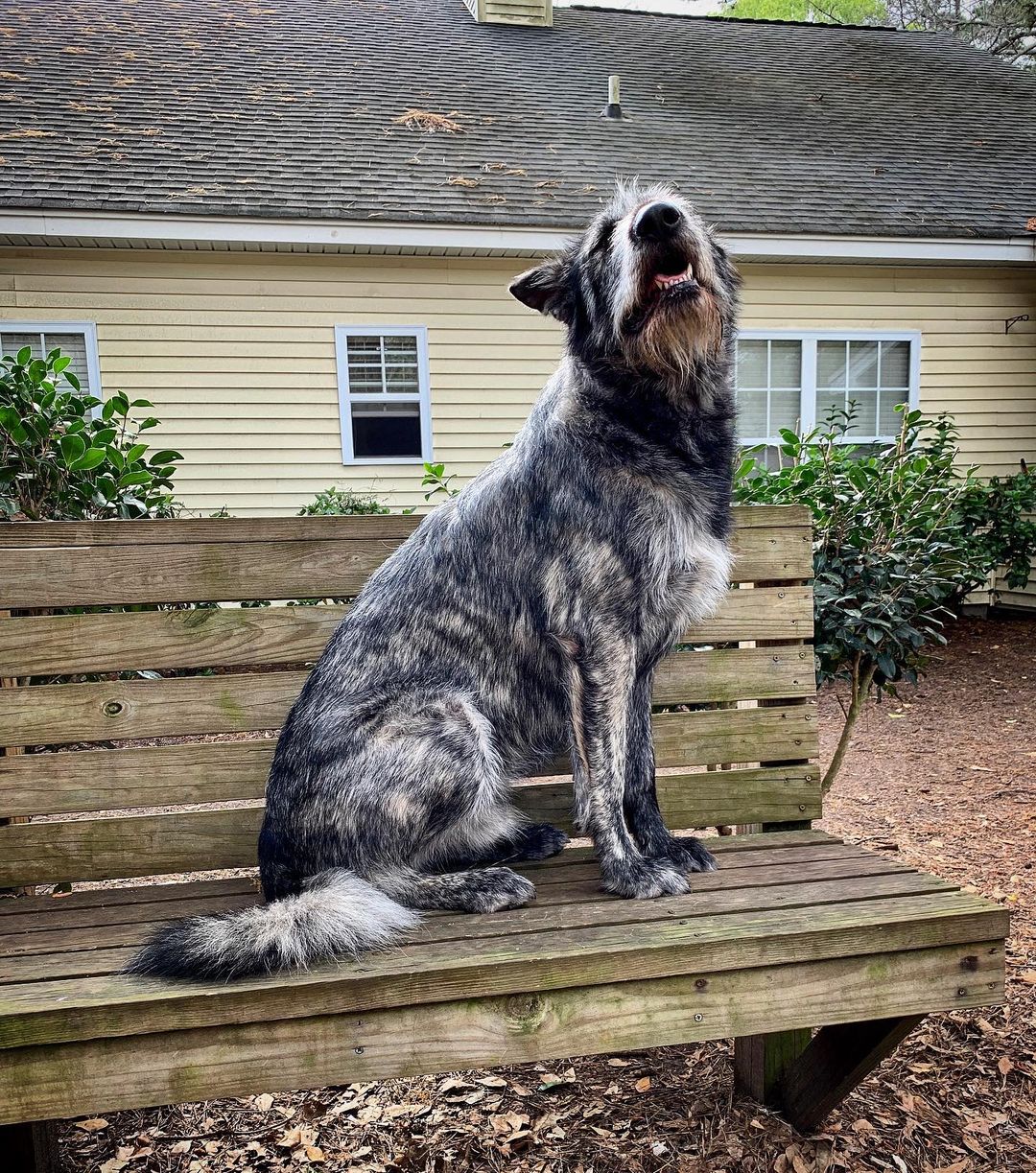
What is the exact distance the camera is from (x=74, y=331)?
8141 mm

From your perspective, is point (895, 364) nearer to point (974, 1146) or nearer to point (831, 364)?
point (831, 364)

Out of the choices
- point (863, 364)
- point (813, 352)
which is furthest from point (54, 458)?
point (863, 364)

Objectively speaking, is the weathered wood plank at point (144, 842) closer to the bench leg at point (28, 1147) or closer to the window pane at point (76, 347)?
the bench leg at point (28, 1147)

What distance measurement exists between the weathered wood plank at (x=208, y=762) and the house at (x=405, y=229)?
656cm

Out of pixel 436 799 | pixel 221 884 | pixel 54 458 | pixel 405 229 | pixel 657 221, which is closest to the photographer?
pixel 657 221

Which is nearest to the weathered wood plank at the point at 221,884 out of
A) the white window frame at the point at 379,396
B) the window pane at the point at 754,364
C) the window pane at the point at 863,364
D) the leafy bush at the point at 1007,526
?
the white window frame at the point at 379,396

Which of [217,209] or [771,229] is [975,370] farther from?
[217,209]

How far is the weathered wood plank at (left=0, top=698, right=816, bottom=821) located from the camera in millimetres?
2340

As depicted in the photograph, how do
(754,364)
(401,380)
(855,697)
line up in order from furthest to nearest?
(754,364) → (401,380) → (855,697)

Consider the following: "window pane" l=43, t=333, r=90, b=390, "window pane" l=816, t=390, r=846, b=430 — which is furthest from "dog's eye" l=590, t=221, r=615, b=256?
"window pane" l=816, t=390, r=846, b=430

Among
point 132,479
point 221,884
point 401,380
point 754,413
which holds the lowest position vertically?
point 221,884

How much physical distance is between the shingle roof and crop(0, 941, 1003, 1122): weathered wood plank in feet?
24.7

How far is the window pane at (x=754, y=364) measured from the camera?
→ 9531mm

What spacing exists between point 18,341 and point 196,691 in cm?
714
